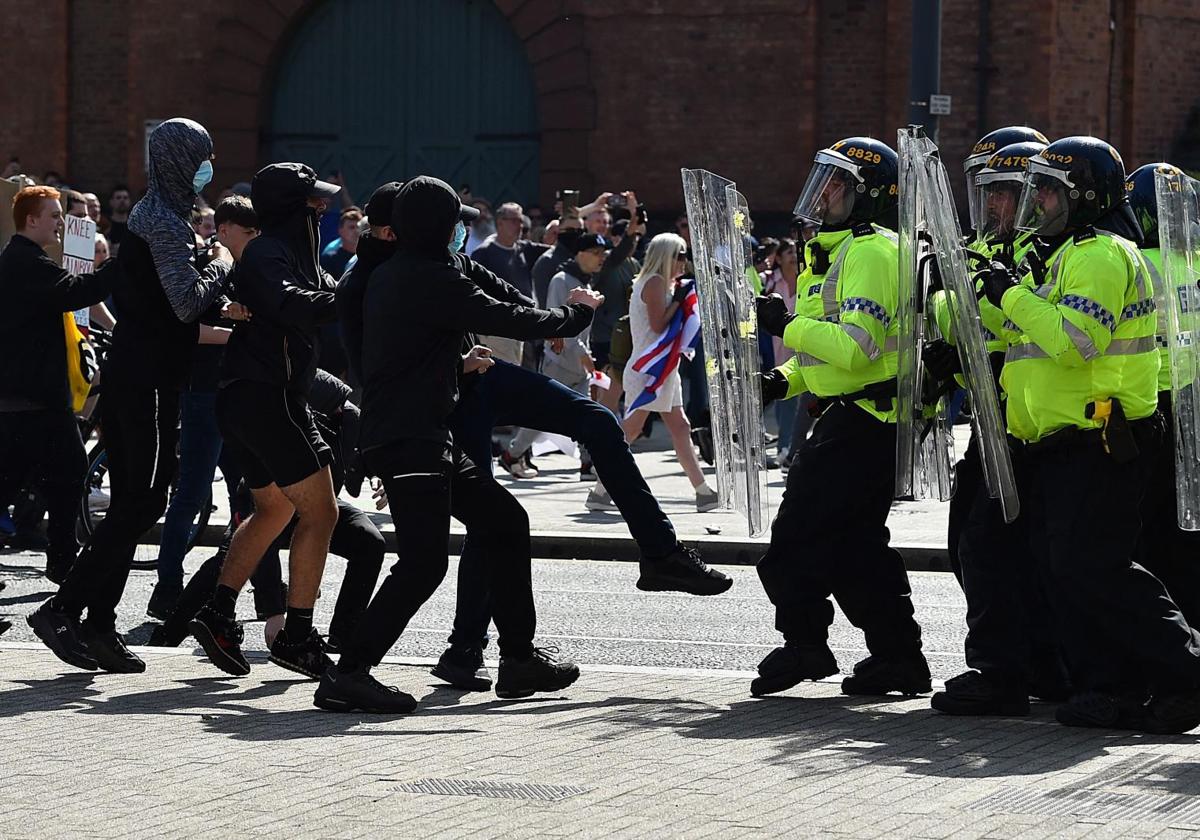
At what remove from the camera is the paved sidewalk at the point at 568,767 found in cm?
539

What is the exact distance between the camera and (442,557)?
7.23 m

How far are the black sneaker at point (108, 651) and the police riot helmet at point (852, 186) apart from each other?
9.79 ft

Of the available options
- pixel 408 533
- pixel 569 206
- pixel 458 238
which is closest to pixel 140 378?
pixel 458 238

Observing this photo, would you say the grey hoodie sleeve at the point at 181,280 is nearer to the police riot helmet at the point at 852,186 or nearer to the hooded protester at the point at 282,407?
the hooded protester at the point at 282,407

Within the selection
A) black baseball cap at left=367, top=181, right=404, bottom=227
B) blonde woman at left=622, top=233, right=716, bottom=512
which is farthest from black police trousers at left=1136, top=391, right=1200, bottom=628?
blonde woman at left=622, top=233, right=716, bottom=512

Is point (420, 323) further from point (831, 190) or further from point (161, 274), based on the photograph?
point (831, 190)

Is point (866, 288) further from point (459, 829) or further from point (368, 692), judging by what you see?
point (459, 829)

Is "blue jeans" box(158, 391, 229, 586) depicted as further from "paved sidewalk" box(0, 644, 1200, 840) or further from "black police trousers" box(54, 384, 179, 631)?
"paved sidewalk" box(0, 644, 1200, 840)

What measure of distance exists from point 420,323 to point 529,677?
1351mm

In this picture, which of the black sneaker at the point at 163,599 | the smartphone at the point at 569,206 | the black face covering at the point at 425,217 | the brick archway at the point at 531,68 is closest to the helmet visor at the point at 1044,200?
the black face covering at the point at 425,217

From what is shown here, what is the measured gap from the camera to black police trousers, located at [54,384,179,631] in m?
8.00

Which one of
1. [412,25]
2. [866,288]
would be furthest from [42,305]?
[412,25]

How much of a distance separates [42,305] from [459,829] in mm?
5046

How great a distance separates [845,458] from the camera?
24.1ft
